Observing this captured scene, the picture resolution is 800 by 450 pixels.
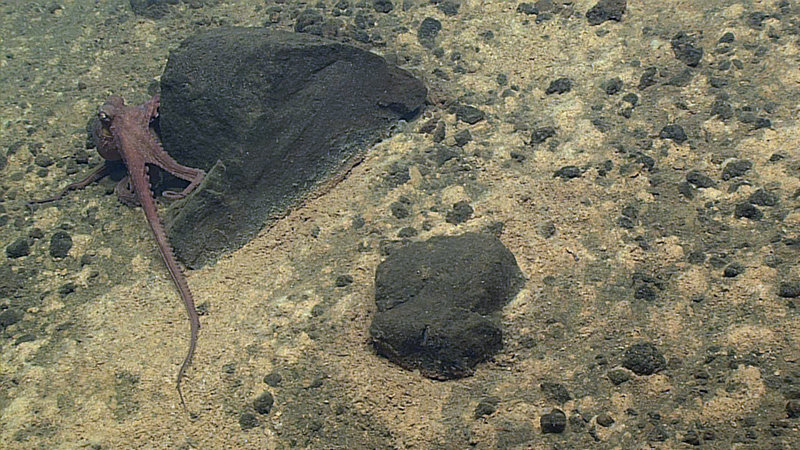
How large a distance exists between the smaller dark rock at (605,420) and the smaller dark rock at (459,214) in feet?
5.54

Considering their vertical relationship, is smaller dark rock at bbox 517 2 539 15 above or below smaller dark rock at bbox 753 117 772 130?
above

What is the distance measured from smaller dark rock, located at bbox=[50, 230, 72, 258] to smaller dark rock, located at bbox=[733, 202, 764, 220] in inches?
177

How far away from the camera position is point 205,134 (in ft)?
16.5

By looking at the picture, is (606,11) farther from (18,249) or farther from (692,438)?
(18,249)

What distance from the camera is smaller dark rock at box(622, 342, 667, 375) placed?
11.1ft

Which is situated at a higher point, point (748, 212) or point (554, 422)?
point (748, 212)

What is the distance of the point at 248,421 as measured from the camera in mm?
3676

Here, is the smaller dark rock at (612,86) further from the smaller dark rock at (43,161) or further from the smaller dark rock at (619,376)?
the smaller dark rock at (43,161)

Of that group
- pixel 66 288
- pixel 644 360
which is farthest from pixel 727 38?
pixel 66 288

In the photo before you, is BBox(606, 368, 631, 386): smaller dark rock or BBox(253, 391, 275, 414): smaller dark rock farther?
BBox(253, 391, 275, 414): smaller dark rock

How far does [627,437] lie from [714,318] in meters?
0.89

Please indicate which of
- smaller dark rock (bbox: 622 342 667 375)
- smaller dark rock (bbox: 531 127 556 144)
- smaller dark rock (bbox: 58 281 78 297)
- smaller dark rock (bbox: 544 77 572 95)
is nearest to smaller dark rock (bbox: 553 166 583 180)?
smaller dark rock (bbox: 531 127 556 144)

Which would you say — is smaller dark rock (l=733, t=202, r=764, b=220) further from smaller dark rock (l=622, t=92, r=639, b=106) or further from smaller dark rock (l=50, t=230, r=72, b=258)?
smaller dark rock (l=50, t=230, r=72, b=258)

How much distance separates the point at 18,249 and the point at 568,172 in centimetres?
394
